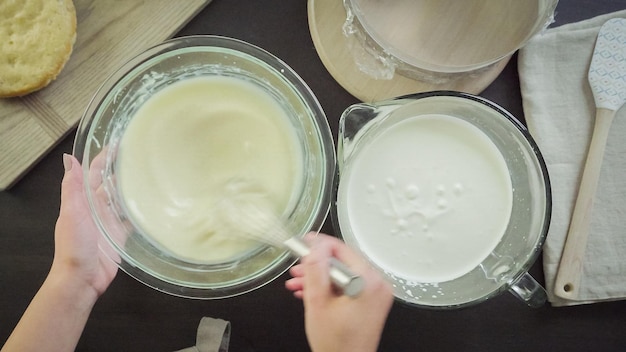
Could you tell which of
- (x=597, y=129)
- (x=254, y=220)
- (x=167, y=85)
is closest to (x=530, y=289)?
(x=597, y=129)

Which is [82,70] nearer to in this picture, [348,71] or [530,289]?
[348,71]

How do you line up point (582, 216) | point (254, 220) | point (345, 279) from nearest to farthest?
point (345, 279) → point (254, 220) → point (582, 216)

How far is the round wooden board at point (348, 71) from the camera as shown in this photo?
2.67ft

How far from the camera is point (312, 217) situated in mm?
726

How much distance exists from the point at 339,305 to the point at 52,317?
0.44 metres

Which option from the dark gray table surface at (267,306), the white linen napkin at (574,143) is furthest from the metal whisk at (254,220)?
the white linen napkin at (574,143)

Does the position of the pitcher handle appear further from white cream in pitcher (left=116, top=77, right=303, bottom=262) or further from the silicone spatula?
white cream in pitcher (left=116, top=77, right=303, bottom=262)

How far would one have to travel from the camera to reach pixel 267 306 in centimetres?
86

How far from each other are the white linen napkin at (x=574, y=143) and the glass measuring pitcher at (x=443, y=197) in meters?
0.12

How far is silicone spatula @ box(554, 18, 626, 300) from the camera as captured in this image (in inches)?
31.8

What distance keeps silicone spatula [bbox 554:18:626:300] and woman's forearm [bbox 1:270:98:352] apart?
2.34 ft

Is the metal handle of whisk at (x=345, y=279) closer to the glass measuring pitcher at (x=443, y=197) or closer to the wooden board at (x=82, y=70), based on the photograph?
the glass measuring pitcher at (x=443, y=197)

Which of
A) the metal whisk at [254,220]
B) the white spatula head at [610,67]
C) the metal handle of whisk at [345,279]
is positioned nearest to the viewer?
the metal handle of whisk at [345,279]

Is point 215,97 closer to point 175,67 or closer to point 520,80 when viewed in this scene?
point 175,67
